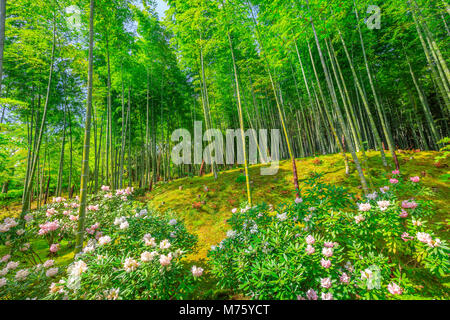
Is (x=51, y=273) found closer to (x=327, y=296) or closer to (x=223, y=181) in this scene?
(x=327, y=296)

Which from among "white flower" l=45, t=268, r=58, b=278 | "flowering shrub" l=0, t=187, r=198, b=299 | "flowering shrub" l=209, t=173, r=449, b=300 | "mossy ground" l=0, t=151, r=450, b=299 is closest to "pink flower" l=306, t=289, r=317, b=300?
"flowering shrub" l=209, t=173, r=449, b=300

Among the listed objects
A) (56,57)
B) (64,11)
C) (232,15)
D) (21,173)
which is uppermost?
(64,11)

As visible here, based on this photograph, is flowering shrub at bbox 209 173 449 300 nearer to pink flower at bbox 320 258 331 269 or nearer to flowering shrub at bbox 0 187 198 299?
pink flower at bbox 320 258 331 269

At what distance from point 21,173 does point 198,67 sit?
471 inches

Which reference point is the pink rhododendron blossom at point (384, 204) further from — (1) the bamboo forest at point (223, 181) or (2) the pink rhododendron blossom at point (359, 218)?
(2) the pink rhododendron blossom at point (359, 218)

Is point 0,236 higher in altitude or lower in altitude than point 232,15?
lower

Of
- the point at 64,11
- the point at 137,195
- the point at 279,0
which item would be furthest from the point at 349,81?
the point at 137,195

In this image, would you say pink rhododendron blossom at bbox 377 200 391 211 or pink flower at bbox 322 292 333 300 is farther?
pink rhododendron blossom at bbox 377 200 391 211

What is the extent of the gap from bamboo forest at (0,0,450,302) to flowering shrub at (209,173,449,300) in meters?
0.02

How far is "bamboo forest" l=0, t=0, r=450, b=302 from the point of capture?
4.66 feet

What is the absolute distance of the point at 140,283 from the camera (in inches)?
54.4

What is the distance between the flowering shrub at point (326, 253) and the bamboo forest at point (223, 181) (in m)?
0.02
